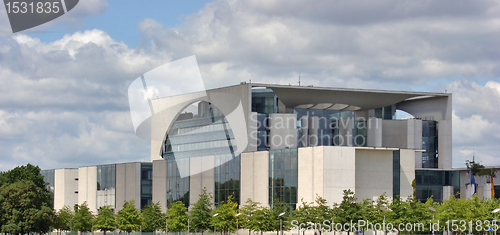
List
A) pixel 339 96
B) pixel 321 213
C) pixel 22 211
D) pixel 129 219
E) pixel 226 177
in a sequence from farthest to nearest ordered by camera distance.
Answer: pixel 339 96, pixel 129 219, pixel 226 177, pixel 22 211, pixel 321 213

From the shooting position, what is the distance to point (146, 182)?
99.2 m

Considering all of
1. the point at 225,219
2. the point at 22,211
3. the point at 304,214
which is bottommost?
the point at 225,219

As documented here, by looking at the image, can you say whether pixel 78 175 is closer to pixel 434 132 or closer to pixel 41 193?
pixel 41 193

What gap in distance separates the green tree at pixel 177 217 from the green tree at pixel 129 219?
4155 mm

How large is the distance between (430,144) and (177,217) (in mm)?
37999

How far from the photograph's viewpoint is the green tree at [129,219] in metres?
87.1

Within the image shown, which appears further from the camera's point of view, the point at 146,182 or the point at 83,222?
the point at 146,182

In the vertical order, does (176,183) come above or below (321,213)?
above

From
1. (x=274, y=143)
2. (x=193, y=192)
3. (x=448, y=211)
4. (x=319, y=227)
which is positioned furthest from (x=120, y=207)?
(x=448, y=211)

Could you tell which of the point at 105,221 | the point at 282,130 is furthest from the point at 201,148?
the point at 105,221

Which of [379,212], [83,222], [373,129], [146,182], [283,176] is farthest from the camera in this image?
[146,182]

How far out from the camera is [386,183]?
247ft

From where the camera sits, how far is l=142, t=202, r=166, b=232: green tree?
88000 millimetres

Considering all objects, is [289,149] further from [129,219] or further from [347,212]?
[129,219]
